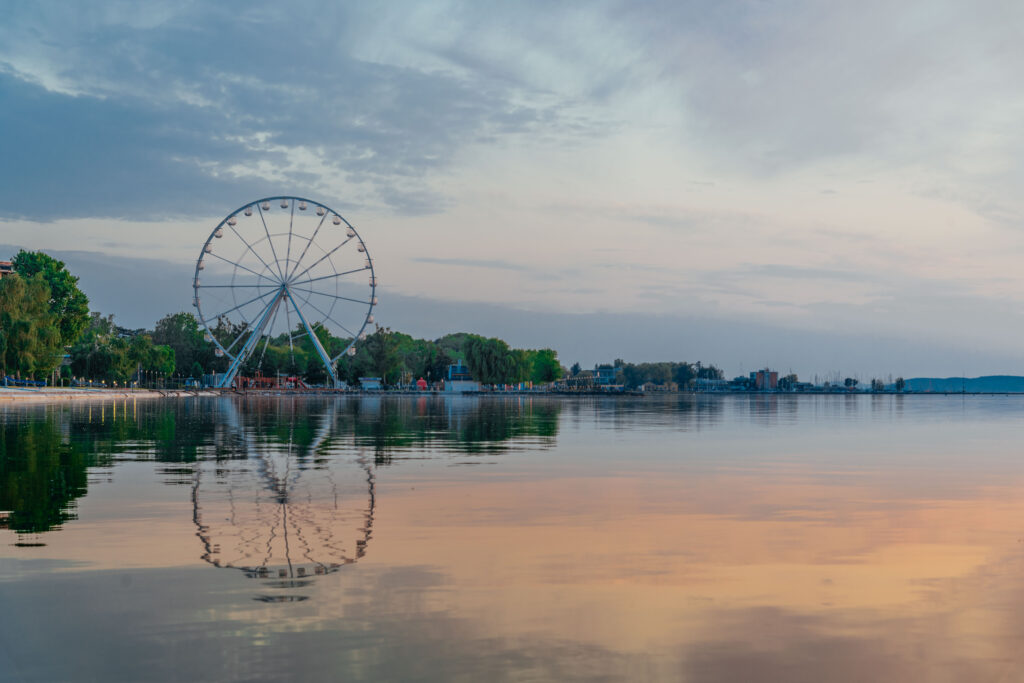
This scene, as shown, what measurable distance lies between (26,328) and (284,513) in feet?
330

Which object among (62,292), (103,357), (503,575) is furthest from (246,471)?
(103,357)

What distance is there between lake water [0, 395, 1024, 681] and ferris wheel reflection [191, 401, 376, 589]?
8cm

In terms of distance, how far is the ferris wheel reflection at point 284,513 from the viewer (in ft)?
37.8

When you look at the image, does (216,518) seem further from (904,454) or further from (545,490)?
(904,454)

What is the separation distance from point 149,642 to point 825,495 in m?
15.3

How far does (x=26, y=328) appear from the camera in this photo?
103375 mm

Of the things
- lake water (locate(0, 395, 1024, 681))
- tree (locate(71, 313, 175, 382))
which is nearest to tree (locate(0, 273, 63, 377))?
tree (locate(71, 313, 175, 382))

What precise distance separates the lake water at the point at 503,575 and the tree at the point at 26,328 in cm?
8954

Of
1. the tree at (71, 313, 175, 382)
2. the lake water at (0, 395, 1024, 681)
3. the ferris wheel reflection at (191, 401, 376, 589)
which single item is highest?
the tree at (71, 313, 175, 382)

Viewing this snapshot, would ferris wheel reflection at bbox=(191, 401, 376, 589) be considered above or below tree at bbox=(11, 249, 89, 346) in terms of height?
below

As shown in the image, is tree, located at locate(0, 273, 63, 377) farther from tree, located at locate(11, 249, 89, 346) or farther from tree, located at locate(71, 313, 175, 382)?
tree, located at locate(71, 313, 175, 382)

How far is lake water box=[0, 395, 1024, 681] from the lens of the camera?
7.91m

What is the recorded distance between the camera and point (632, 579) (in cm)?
1112

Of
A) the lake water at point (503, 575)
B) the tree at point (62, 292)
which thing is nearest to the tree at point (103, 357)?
the tree at point (62, 292)
